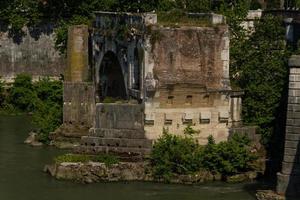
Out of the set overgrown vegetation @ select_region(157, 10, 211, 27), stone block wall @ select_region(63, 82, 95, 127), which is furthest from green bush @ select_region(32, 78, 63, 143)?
overgrown vegetation @ select_region(157, 10, 211, 27)

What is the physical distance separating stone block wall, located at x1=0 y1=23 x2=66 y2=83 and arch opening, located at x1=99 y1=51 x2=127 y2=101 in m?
8.28

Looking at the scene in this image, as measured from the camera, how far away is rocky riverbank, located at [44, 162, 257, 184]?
2152 cm

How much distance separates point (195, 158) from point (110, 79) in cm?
880

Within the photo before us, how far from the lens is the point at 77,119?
27.5 m

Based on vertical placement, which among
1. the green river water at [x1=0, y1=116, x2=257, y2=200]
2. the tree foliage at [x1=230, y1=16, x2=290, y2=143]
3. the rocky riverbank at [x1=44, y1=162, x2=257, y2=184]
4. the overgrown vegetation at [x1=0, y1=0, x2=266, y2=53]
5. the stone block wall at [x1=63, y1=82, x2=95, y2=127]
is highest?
the overgrown vegetation at [x1=0, y1=0, x2=266, y2=53]

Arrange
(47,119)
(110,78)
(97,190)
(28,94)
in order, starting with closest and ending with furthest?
(97,190), (47,119), (110,78), (28,94)

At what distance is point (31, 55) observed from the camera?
3809 cm

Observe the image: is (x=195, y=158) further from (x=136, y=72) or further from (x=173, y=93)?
(x=136, y=72)

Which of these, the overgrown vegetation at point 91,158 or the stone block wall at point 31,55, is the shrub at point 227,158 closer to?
the overgrown vegetation at point 91,158

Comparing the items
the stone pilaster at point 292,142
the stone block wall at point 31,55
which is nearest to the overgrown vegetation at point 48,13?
the stone block wall at point 31,55

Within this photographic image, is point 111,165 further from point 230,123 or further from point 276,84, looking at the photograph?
point 276,84

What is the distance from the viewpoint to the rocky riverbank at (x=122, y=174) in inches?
847

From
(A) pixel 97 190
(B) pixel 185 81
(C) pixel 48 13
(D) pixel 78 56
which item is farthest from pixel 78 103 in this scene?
(C) pixel 48 13

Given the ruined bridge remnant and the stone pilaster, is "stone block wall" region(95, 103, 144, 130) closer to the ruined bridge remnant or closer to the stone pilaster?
the ruined bridge remnant
